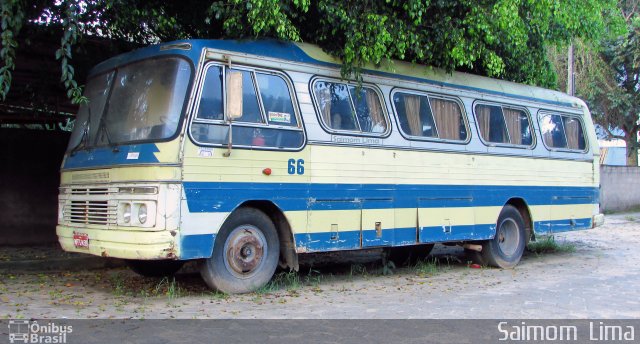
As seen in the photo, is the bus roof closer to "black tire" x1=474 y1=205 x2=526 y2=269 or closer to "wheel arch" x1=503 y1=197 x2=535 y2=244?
"wheel arch" x1=503 y1=197 x2=535 y2=244

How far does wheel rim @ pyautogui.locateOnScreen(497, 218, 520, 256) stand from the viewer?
10.2m

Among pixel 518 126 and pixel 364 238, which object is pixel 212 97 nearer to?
pixel 364 238

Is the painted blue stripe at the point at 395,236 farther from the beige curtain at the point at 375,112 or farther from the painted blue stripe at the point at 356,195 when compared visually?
the beige curtain at the point at 375,112

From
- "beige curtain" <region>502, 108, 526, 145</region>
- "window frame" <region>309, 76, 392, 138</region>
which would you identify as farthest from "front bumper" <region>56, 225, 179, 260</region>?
"beige curtain" <region>502, 108, 526, 145</region>

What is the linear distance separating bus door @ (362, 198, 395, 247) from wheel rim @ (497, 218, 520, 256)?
9.28 ft

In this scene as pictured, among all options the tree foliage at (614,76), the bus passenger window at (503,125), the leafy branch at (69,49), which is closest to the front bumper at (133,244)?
the leafy branch at (69,49)

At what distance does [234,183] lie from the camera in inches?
267

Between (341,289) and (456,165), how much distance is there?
9.07ft

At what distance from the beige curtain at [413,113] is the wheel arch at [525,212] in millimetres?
2634

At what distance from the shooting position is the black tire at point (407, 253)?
1048 cm

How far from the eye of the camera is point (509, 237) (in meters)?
10.3

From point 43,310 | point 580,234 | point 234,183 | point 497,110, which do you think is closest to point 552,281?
point 497,110

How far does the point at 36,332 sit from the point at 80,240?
171 cm

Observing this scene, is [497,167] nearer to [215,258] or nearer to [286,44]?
[286,44]
